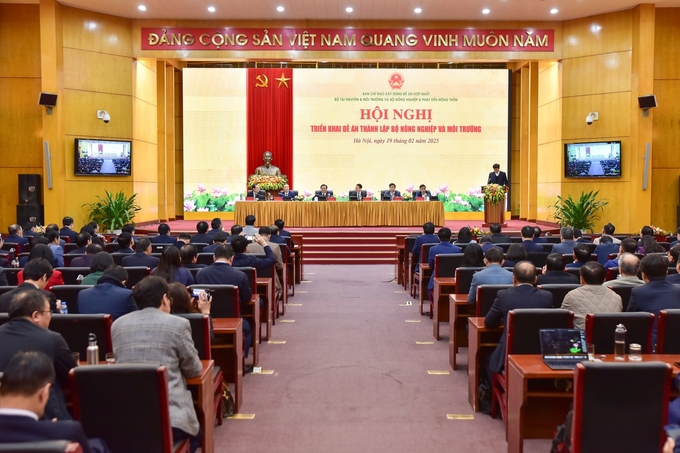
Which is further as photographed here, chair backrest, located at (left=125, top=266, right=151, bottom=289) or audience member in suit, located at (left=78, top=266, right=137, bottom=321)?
chair backrest, located at (left=125, top=266, right=151, bottom=289)

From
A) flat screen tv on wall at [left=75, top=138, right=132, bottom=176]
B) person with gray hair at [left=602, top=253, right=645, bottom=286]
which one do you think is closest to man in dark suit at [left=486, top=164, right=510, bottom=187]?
flat screen tv on wall at [left=75, top=138, right=132, bottom=176]

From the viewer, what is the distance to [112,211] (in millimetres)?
12625

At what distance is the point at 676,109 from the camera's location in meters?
12.8

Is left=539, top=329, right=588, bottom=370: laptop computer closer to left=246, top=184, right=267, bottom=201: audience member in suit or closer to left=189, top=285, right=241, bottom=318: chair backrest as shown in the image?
left=189, top=285, right=241, bottom=318: chair backrest

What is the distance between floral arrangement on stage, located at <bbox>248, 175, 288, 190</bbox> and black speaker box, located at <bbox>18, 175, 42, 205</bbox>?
14.1 feet

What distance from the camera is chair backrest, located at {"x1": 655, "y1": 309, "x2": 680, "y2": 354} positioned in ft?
11.0

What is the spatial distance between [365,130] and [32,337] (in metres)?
13.7

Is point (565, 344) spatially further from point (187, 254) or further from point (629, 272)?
point (187, 254)

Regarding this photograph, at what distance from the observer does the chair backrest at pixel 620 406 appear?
242cm

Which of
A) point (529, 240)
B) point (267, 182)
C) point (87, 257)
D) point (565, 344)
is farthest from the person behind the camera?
point (267, 182)

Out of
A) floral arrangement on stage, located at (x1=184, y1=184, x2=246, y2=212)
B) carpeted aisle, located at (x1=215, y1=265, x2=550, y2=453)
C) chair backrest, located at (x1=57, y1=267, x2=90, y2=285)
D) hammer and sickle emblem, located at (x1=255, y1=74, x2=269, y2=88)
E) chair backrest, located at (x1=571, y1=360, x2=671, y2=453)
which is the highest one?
hammer and sickle emblem, located at (x1=255, y1=74, x2=269, y2=88)

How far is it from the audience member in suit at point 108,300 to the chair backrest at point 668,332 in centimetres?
293

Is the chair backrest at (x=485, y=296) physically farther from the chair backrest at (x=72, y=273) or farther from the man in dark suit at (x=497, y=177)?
the man in dark suit at (x=497, y=177)

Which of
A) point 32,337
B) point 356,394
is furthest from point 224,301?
point 32,337
